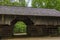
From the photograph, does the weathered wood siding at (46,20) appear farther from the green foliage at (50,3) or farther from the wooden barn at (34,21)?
the green foliage at (50,3)

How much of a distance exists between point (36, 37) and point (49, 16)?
7.75ft

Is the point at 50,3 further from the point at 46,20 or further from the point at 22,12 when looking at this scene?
the point at 22,12

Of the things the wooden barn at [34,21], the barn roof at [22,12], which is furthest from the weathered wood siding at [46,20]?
the barn roof at [22,12]

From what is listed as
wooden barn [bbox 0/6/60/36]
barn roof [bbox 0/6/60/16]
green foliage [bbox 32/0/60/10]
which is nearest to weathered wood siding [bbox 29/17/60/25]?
wooden barn [bbox 0/6/60/36]

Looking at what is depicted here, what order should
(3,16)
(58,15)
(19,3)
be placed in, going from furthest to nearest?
(19,3) → (58,15) → (3,16)

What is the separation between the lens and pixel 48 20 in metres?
19.9

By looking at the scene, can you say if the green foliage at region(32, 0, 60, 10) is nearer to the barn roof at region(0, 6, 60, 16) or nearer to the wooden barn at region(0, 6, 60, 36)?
the barn roof at region(0, 6, 60, 16)

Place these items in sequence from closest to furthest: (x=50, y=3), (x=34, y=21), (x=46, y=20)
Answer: (x=34, y=21), (x=46, y=20), (x=50, y=3)

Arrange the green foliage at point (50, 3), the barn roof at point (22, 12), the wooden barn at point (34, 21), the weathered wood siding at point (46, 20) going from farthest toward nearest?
the green foliage at point (50, 3)
the weathered wood siding at point (46, 20)
the barn roof at point (22, 12)
the wooden barn at point (34, 21)

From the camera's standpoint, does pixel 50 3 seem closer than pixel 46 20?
No

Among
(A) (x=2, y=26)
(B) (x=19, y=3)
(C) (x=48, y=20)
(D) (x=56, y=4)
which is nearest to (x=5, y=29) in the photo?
(A) (x=2, y=26)

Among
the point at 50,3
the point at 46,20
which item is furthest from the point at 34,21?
the point at 50,3

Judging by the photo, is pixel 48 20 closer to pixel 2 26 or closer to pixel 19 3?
pixel 2 26

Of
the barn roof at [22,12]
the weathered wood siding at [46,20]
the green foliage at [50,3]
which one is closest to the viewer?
the barn roof at [22,12]
